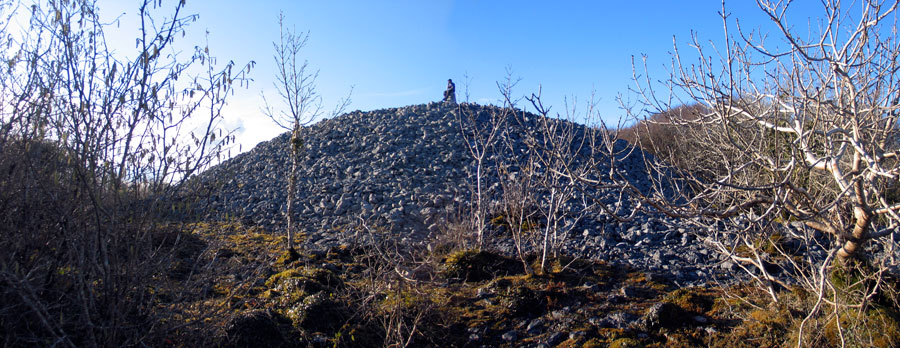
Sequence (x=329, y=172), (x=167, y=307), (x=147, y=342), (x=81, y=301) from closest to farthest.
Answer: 1. (x=81, y=301)
2. (x=147, y=342)
3. (x=167, y=307)
4. (x=329, y=172)

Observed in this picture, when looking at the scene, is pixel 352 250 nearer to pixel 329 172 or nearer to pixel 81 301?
pixel 81 301

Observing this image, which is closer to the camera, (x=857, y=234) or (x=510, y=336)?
(x=857, y=234)

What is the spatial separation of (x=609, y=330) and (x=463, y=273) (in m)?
1.98

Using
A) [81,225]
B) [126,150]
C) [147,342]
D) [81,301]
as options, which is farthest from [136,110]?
[147,342]

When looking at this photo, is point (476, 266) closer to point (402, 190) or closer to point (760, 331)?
point (760, 331)

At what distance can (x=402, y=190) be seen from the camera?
10977mm

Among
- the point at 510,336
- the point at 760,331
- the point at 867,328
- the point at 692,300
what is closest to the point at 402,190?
the point at 510,336

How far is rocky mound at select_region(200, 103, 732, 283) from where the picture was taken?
740 cm

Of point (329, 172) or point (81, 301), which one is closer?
point (81, 301)

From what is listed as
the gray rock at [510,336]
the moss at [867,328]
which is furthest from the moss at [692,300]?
the gray rock at [510,336]

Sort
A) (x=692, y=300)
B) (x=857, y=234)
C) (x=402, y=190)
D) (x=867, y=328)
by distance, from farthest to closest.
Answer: (x=402, y=190), (x=692, y=300), (x=867, y=328), (x=857, y=234)

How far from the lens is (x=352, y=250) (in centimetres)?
750

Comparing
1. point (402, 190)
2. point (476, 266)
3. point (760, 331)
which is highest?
point (402, 190)

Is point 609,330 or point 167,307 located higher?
point 167,307
